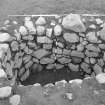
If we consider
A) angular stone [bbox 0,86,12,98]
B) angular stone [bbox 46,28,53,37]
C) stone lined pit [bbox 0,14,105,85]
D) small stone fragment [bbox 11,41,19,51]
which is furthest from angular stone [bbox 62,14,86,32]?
angular stone [bbox 0,86,12,98]

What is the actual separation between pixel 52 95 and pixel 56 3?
2.68m

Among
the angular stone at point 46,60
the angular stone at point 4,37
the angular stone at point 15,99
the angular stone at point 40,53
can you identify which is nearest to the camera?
the angular stone at point 15,99

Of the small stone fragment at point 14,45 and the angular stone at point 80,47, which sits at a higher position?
the small stone fragment at point 14,45

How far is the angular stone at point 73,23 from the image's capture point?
14.9 feet

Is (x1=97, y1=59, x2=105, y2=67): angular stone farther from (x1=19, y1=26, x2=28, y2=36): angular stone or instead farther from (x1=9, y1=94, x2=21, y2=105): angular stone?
(x1=9, y1=94, x2=21, y2=105): angular stone

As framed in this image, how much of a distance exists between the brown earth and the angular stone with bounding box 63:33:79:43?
2.18ft

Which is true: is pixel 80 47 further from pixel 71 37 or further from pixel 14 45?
pixel 14 45

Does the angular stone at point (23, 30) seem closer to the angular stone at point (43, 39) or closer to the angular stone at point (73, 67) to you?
the angular stone at point (43, 39)

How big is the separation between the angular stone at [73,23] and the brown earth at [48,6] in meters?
0.59

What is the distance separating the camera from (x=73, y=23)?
455 centimetres

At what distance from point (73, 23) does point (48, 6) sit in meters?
1.03

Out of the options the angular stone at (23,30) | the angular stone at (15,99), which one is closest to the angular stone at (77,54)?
the angular stone at (23,30)

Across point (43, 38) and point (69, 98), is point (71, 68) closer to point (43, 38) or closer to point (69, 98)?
point (43, 38)

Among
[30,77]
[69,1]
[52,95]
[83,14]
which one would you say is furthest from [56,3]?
[52,95]
